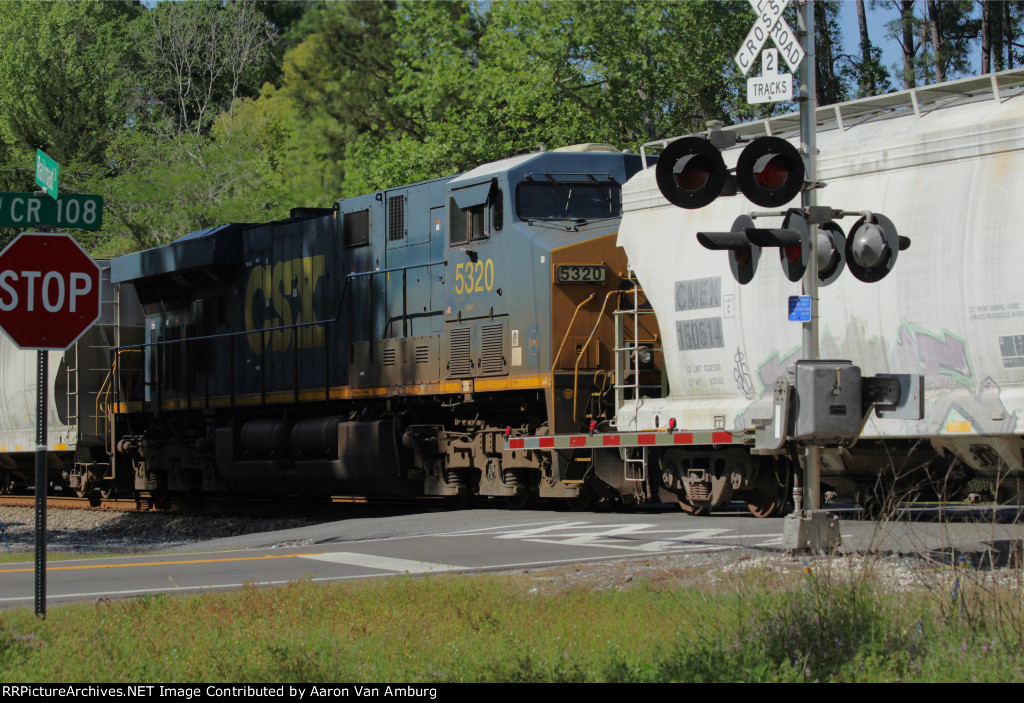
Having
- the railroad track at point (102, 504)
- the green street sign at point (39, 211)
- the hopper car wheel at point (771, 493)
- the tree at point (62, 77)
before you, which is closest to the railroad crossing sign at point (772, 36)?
the hopper car wheel at point (771, 493)

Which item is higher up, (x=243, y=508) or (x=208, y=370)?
(x=208, y=370)

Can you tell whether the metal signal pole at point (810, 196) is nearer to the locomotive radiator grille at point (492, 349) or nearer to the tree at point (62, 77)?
the locomotive radiator grille at point (492, 349)

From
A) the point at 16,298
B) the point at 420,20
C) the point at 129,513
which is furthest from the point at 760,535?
the point at 420,20

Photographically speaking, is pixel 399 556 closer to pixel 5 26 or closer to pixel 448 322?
pixel 448 322

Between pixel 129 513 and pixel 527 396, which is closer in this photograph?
pixel 527 396

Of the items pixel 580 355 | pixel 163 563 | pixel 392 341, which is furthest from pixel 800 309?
pixel 392 341

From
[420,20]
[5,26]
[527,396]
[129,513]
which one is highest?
[5,26]

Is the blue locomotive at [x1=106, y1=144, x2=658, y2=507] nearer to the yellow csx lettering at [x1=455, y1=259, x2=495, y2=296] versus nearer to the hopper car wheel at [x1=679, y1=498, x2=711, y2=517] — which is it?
the yellow csx lettering at [x1=455, y1=259, x2=495, y2=296]

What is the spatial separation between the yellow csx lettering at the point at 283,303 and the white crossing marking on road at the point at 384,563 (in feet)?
23.2

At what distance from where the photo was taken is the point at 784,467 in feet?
40.9

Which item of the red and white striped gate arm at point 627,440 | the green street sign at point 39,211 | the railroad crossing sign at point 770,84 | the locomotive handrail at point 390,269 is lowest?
the red and white striped gate arm at point 627,440

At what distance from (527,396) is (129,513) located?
394 inches

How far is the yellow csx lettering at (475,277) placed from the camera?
14789mm

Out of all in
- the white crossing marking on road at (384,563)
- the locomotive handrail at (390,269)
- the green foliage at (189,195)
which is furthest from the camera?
the green foliage at (189,195)
